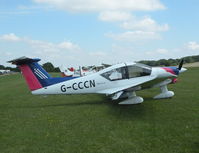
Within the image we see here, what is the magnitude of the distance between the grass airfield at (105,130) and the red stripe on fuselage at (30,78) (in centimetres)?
137

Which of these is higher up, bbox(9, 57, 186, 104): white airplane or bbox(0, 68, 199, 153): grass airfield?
bbox(9, 57, 186, 104): white airplane

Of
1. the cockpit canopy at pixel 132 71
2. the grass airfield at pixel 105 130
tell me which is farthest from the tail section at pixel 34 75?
the cockpit canopy at pixel 132 71

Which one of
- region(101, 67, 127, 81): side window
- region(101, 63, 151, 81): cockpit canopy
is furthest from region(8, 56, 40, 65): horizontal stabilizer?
region(101, 63, 151, 81): cockpit canopy

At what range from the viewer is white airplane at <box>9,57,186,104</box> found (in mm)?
8781

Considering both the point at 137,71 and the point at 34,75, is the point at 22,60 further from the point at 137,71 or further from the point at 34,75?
the point at 137,71

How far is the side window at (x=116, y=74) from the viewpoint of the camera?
888 cm

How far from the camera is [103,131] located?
18.7ft

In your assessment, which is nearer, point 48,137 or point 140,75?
point 48,137

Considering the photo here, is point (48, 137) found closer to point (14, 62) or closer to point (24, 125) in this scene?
point (24, 125)

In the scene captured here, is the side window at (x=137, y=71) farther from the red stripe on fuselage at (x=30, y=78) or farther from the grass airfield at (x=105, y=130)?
the red stripe on fuselage at (x=30, y=78)

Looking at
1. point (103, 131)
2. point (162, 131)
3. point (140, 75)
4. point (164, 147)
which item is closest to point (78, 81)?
point (140, 75)

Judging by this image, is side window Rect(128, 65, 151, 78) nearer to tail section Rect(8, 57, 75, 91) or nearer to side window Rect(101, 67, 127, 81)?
side window Rect(101, 67, 127, 81)

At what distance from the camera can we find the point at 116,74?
902cm

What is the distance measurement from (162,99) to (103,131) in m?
4.92
